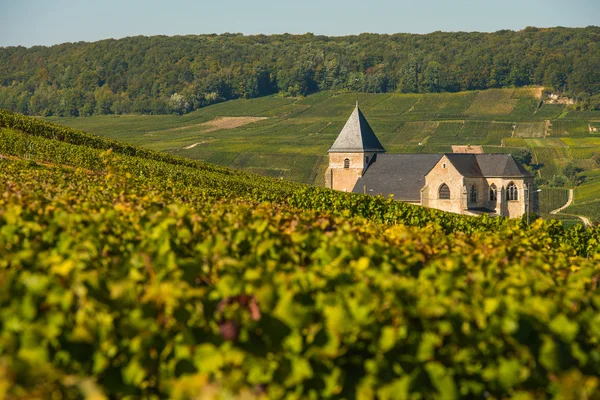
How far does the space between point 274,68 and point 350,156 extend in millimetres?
105782

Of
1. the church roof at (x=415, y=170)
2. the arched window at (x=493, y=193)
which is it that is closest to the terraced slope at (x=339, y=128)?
the church roof at (x=415, y=170)

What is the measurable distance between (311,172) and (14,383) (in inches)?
3616

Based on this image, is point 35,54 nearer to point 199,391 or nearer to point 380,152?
point 380,152

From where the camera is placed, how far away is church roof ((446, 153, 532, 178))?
206 ft

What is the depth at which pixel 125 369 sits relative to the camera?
495 cm

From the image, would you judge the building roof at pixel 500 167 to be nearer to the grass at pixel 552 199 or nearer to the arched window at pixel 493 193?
the arched window at pixel 493 193

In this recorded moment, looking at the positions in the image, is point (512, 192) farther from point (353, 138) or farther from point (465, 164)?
point (353, 138)

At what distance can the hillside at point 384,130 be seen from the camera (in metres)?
99.2

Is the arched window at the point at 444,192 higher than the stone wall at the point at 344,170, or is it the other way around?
the stone wall at the point at 344,170

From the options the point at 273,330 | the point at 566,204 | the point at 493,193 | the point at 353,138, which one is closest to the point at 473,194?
the point at 493,193

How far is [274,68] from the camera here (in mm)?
170000

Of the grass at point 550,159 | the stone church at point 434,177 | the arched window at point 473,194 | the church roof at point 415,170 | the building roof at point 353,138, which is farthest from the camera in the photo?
the grass at point 550,159

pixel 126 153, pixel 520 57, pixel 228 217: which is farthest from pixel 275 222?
pixel 520 57

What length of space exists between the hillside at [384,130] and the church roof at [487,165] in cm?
1600
